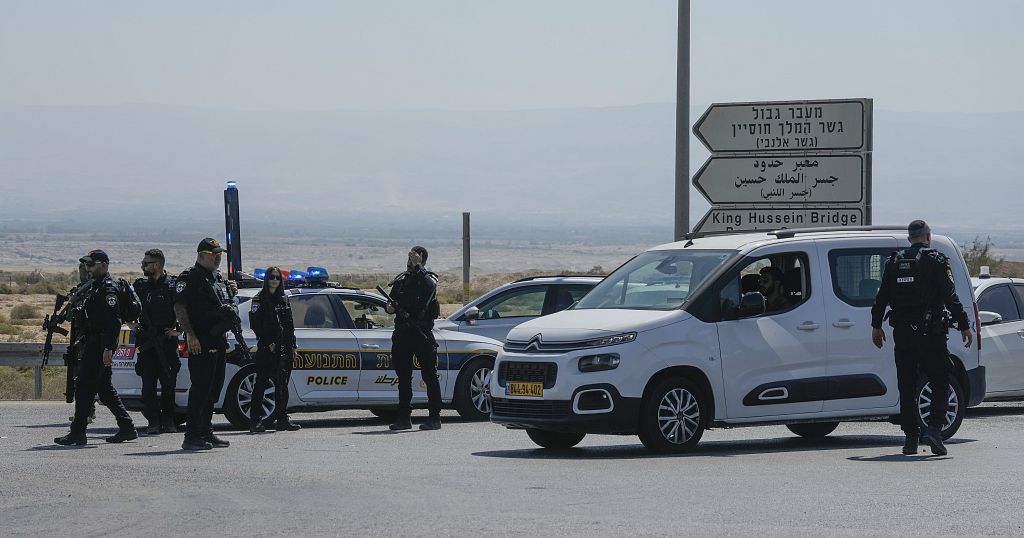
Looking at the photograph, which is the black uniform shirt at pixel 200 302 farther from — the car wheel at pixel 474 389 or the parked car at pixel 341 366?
the car wheel at pixel 474 389

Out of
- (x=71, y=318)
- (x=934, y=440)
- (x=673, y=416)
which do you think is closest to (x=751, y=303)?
(x=673, y=416)

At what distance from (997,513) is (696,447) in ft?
14.1

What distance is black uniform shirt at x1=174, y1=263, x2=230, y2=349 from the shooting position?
43.5 ft

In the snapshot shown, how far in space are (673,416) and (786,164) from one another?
7648mm

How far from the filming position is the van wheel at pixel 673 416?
1228 centimetres

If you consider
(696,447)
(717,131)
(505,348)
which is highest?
(717,131)

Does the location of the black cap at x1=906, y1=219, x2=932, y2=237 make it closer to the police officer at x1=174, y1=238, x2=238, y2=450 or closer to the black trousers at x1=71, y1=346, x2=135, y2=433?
the police officer at x1=174, y1=238, x2=238, y2=450

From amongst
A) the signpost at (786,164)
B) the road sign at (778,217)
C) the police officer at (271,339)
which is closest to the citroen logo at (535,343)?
the police officer at (271,339)

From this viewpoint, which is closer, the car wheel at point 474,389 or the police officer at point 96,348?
the police officer at point 96,348

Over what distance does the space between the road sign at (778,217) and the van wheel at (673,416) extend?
6846 mm

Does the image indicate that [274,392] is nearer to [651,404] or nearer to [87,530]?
[651,404]

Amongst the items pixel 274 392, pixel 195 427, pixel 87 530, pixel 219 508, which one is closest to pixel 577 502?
pixel 219 508

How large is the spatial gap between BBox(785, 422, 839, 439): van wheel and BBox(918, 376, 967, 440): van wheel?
1144mm

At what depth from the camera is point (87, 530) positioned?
859 cm
